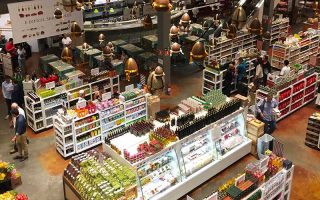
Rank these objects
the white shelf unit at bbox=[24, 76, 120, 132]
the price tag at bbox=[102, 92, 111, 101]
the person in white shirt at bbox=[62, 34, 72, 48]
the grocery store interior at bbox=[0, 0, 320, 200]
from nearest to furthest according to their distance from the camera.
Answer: the grocery store interior at bbox=[0, 0, 320, 200] < the price tag at bbox=[102, 92, 111, 101] < the white shelf unit at bbox=[24, 76, 120, 132] < the person in white shirt at bbox=[62, 34, 72, 48]

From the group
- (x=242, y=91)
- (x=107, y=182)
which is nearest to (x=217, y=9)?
(x=242, y=91)

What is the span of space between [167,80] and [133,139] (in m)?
5.99

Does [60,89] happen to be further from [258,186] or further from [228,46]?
[228,46]

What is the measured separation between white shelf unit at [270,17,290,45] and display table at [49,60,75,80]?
34.2ft

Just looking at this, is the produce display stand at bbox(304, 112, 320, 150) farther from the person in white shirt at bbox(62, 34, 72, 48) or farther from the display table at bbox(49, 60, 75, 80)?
the person in white shirt at bbox(62, 34, 72, 48)

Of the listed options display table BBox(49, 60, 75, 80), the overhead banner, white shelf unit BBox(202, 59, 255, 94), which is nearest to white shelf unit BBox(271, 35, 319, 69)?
white shelf unit BBox(202, 59, 255, 94)

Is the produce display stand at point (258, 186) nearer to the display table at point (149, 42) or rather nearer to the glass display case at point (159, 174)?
the glass display case at point (159, 174)

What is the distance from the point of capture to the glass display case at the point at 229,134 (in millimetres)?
10234

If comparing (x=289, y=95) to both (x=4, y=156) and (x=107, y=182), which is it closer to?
(x=107, y=182)

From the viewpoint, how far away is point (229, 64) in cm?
1420

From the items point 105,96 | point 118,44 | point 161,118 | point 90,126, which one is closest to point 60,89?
point 105,96

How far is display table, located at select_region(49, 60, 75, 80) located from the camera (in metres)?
14.7

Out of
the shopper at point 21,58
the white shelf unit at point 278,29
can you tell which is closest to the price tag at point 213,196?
the shopper at point 21,58

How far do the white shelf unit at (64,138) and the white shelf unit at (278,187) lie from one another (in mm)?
5393
